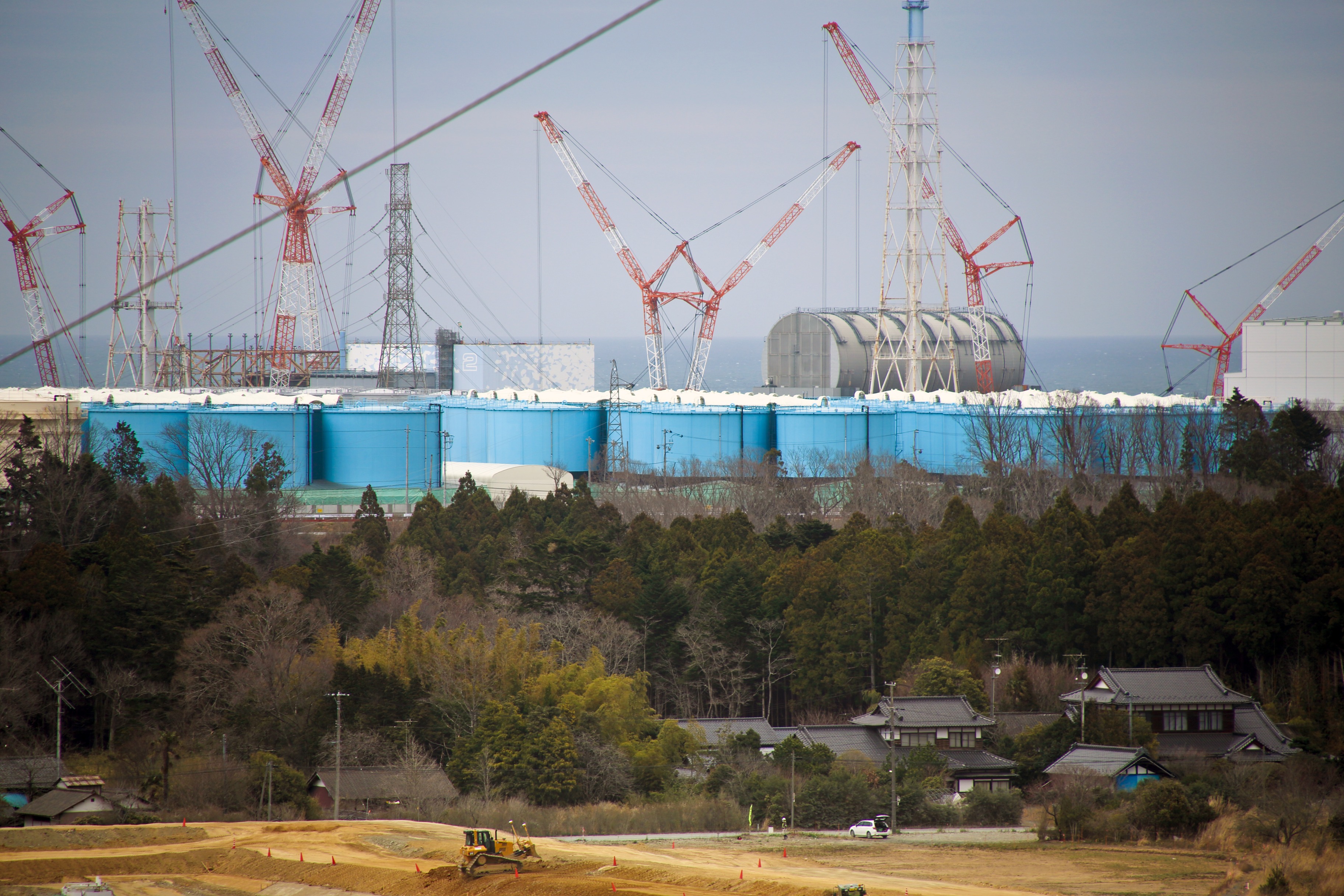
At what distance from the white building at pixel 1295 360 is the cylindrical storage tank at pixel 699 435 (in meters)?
22.8

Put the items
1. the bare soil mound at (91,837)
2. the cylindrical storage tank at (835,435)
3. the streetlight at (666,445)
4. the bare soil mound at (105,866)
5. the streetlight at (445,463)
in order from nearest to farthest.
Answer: the bare soil mound at (105,866) → the bare soil mound at (91,837) → the streetlight at (445,463) → the streetlight at (666,445) → the cylindrical storage tank at (835,435)

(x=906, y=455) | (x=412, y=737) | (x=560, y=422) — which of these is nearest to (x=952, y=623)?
(x=412, y=737)

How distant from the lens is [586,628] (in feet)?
108

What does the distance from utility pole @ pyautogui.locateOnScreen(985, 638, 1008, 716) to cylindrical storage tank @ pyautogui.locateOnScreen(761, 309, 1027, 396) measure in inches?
1387

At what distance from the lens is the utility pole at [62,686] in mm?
26458

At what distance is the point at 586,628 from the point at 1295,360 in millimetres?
42926

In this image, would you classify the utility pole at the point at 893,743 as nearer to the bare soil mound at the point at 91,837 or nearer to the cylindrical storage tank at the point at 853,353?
the bare soil mound at the point at 91,837

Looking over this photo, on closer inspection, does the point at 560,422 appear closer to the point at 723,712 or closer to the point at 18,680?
the point at 723,712

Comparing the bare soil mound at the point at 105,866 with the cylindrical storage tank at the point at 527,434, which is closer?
the bare soil mound at the point at 105,866

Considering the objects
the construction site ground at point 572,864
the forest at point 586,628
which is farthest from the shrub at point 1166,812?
the forest at point 586,628

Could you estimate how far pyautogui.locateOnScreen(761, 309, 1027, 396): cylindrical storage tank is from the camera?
2731 inches

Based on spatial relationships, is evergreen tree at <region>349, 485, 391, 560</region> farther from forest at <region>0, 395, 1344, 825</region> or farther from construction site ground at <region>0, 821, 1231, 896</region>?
construction site ground at <region>0, 821, 1231, 896</region>

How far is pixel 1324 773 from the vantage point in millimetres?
24109

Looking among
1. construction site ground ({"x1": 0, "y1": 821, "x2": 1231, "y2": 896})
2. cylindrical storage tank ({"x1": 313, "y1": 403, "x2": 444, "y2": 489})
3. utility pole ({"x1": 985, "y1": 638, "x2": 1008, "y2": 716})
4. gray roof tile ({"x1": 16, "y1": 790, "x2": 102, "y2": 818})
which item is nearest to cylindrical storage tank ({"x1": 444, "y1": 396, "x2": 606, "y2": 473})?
cylindrical storage tank ({"x1": 313, "y1": 403, "x2": 444, "y2": 489})
